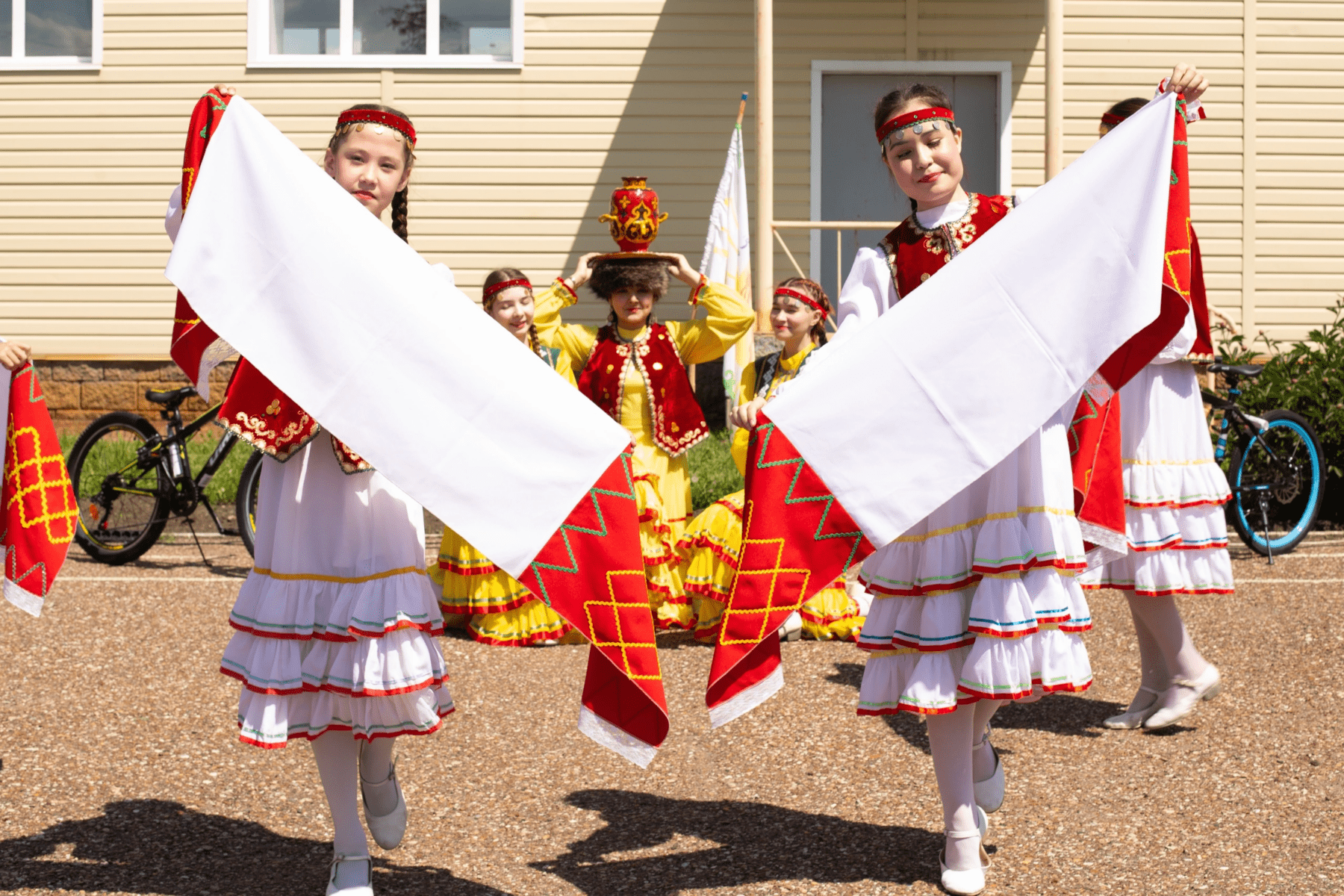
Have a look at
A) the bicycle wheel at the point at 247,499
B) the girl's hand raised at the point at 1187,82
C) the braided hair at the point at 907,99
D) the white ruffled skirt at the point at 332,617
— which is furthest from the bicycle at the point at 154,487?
the girl's hand raised at the point at 1187,82

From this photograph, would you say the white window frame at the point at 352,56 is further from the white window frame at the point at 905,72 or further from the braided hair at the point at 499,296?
the braided hair at the point at 499,296

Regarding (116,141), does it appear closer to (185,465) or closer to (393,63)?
(393,63)

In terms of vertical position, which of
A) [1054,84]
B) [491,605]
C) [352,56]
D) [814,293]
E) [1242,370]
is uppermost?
[352,56]

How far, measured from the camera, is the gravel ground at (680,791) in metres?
3.35

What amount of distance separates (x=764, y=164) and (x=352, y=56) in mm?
4312

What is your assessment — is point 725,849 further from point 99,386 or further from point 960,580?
point 99,386

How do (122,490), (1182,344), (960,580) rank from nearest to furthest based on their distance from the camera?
(960,580), (1182,344), (122,490)

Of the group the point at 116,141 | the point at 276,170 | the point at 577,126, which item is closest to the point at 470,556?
the point at 276,170

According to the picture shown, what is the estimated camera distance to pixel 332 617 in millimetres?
3162

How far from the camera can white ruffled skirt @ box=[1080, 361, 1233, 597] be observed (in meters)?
4.68

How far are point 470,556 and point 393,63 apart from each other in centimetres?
713

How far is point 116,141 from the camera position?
12.1 m

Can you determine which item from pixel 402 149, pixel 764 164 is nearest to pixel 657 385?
pixel 402 149

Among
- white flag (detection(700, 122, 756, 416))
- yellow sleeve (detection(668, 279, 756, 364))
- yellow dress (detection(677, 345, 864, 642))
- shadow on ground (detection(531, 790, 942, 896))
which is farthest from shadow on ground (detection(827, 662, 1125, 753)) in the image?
white flag (detection(700, 122, 756, 416))
